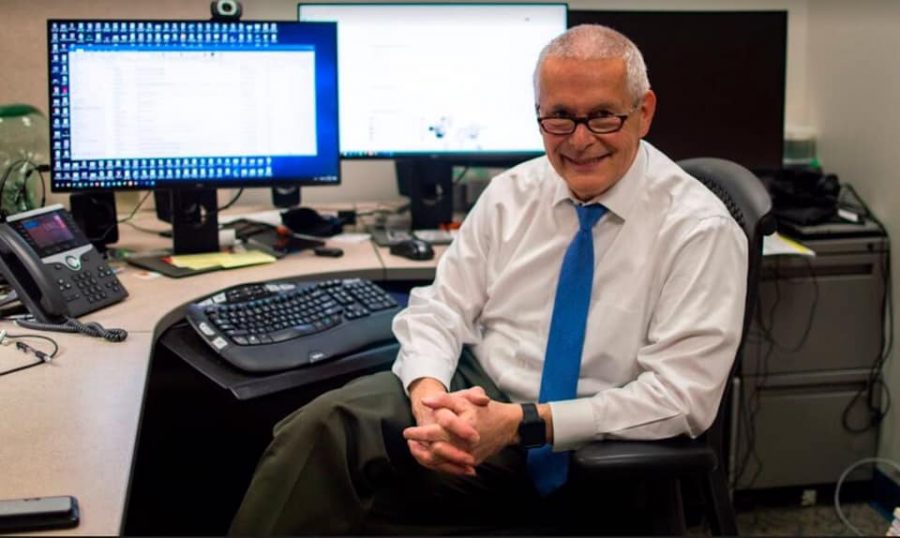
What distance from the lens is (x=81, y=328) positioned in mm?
1583

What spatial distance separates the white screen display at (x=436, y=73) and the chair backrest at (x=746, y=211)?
83 centimetres

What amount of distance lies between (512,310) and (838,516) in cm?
137

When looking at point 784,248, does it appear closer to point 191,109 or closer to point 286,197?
point 286,197

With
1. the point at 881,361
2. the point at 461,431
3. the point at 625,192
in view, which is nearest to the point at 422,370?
the point at 461,431

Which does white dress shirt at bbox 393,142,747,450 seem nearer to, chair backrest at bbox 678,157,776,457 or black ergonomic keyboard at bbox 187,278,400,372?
chair backrest at bbox 678,157,776,457

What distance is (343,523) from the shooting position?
4.68ft

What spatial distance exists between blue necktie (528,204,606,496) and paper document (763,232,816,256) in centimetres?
83

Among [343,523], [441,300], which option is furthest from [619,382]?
[343,523]

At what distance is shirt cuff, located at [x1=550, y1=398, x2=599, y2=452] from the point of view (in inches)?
53.8

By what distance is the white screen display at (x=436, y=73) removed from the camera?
7.48ft

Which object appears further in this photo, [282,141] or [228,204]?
[228,204]

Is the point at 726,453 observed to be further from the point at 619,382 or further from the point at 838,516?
the point at 619,382

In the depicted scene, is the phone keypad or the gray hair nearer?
the gray hair

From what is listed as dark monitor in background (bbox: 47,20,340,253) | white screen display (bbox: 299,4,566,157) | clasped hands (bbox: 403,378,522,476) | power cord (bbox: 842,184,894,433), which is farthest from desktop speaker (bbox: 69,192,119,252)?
power cord (bbox: 842,184,894,433)
